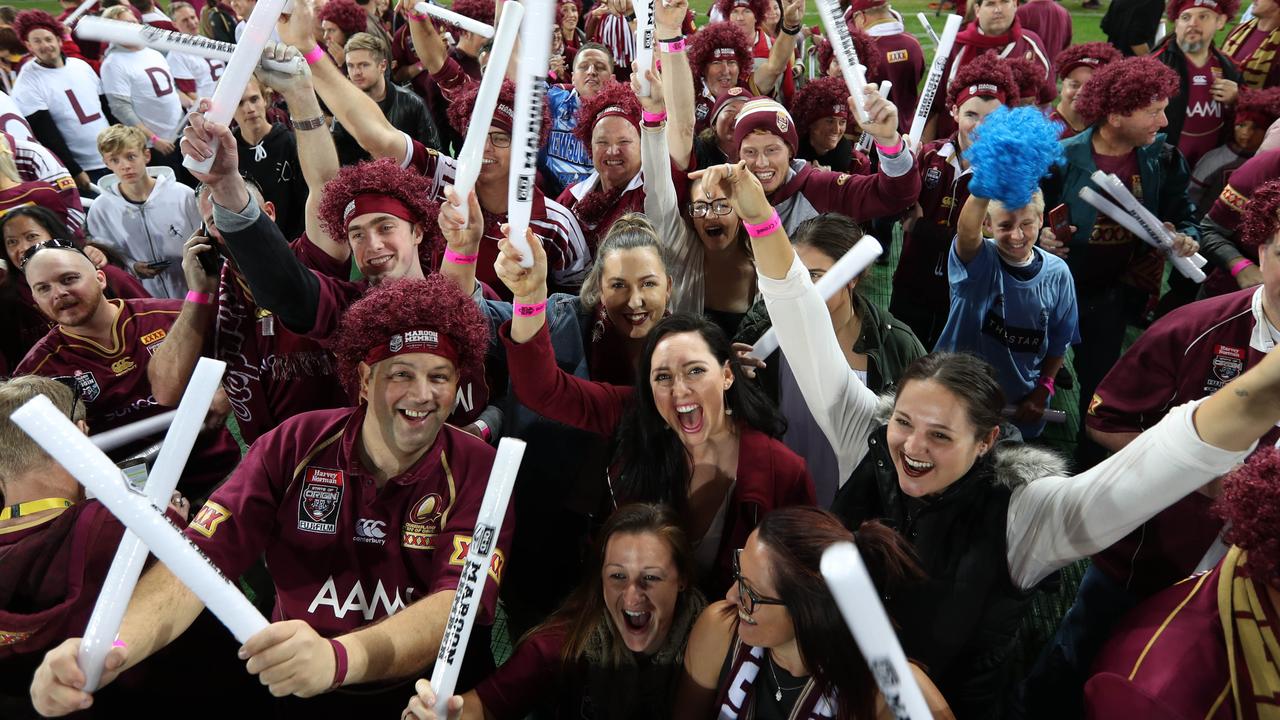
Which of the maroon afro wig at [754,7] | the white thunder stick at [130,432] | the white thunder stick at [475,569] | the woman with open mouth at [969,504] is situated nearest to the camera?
the white thunder stick at [475,569]

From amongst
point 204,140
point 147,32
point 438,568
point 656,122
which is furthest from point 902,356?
point 147,32

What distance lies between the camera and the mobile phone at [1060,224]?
446 centimetres

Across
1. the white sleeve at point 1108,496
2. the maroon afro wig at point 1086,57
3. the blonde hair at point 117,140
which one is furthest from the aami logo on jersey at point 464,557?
the maroon afro wig at point 1086,57

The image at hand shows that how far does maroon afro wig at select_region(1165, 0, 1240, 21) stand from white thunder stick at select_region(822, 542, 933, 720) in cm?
625

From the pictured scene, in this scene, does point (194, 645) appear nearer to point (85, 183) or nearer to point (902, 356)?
point (902, 356)

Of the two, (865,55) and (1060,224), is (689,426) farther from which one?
(865,55)

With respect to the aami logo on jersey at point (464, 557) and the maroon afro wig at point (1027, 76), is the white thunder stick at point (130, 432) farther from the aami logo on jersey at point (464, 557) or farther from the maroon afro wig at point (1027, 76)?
the maroon afro wig at point (1027, 76)

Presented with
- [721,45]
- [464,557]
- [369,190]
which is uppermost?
[721,45]

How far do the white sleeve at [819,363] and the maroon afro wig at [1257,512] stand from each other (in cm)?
103

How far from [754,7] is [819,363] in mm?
5680

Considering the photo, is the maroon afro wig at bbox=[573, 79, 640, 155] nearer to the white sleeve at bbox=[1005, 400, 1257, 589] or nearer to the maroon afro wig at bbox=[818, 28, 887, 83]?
the white sleeve at bbox=[1005, 400, 1257, 589]

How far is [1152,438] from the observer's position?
202cm

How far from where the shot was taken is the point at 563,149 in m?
5.54

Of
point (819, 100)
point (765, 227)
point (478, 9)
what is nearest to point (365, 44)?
point (478, 9)
